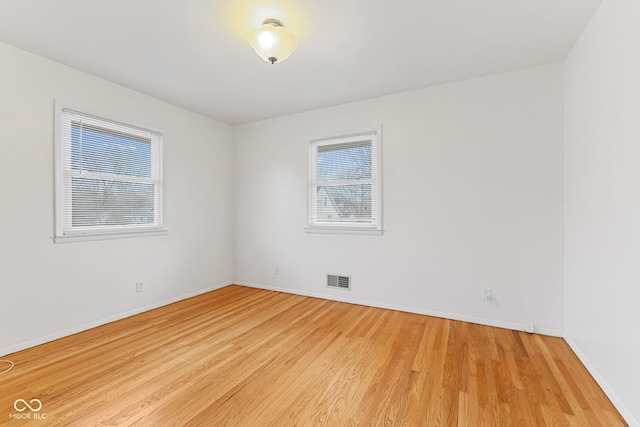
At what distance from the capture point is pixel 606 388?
184cm

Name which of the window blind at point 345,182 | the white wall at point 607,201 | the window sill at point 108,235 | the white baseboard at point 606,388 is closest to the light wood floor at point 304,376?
the white baseboard at point 606,388

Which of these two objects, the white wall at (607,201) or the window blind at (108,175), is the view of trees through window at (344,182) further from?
the window blind at (108,175)

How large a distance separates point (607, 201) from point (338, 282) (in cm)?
280

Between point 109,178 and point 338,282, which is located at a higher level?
point 109,178

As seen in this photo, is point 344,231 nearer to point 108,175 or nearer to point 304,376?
point 304,376

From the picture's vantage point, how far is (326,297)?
3.95 metres

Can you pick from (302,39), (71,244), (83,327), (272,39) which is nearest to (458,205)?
(302,39)

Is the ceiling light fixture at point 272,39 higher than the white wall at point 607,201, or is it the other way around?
the ceiling light fixture at point 272,39

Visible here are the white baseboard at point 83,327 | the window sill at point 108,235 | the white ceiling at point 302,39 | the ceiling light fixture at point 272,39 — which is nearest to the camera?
the white ceiling at point 302,39

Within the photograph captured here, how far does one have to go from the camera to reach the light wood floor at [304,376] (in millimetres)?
1658

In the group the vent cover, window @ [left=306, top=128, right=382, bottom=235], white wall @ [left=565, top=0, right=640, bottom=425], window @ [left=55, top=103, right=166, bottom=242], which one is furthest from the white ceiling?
the vent cover

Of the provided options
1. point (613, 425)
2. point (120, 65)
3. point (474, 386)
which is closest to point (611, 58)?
point (613, 425)

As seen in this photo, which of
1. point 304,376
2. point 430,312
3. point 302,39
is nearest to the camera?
point 304,376

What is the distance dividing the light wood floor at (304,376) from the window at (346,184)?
1312mm
